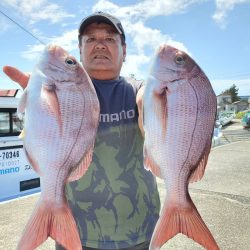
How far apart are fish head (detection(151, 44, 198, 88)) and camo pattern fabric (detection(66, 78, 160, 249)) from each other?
50 centimetres

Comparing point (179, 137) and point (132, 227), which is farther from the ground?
point (179, 137)

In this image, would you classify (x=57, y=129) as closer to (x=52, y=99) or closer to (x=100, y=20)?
(x=52, y=99)

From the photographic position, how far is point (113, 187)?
2152 mm

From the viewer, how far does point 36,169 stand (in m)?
1.69

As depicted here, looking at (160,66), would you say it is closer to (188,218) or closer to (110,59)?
(110,59)

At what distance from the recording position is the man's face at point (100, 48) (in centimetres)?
214

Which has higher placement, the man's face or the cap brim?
the cap brim

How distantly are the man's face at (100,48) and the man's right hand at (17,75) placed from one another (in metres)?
0.42

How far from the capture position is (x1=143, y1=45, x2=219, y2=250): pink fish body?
1.69m

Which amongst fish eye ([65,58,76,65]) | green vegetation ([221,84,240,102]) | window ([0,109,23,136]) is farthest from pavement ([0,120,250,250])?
green vegetation ([221,84,240,102])

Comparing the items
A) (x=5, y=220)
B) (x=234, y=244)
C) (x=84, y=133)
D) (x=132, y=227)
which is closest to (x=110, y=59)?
(x=84, y=133)

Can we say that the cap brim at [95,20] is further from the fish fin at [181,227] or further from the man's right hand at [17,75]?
the fish fin at [181,227]

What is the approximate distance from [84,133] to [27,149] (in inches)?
10.3

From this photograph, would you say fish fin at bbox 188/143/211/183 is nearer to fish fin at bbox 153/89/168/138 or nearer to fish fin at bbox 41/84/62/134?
fish fin at bbox 153/89/168/138
